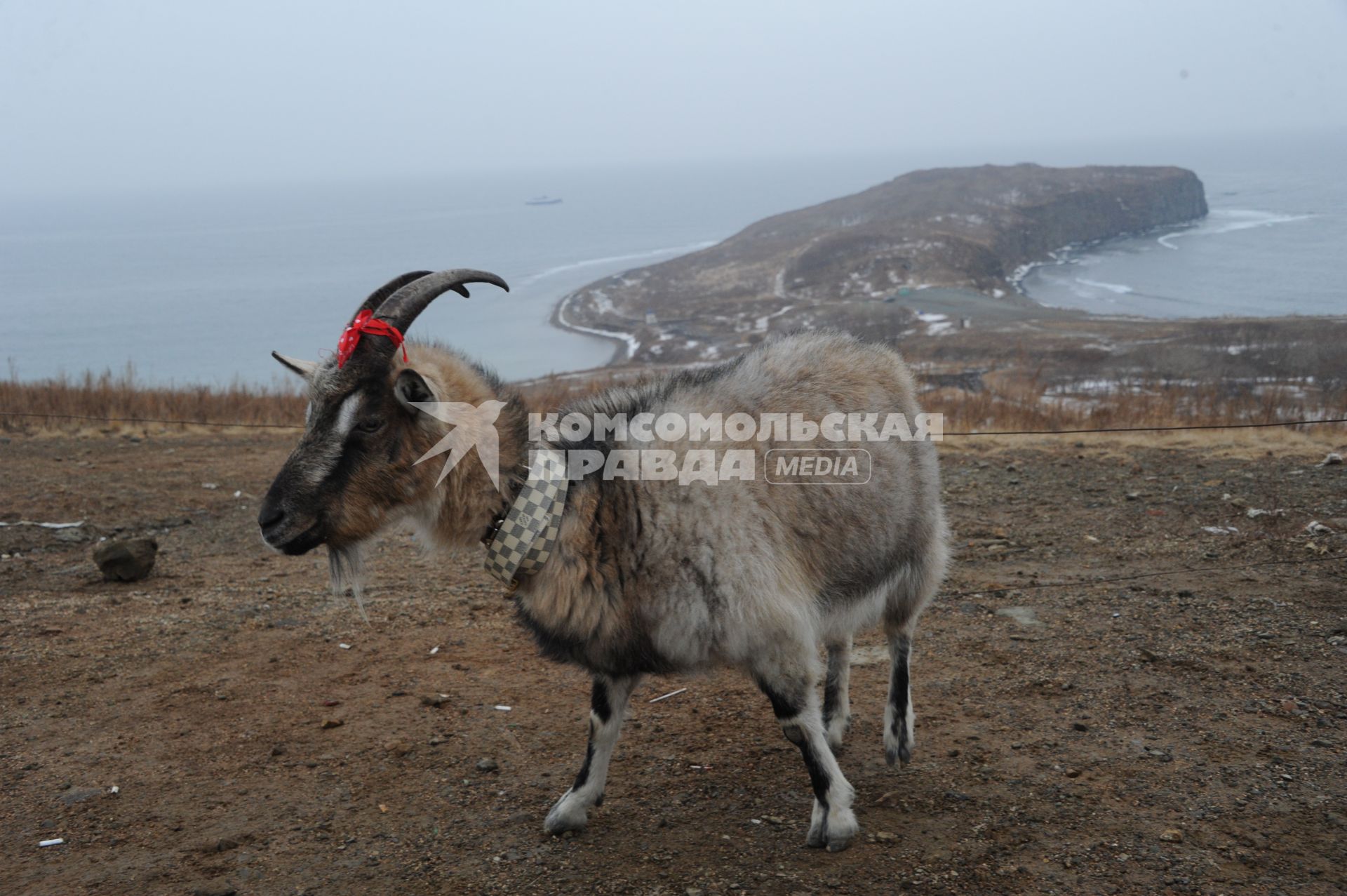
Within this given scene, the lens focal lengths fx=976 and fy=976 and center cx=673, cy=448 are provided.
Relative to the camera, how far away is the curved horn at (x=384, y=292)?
401 cm

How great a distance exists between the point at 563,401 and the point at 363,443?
1094 centimetres

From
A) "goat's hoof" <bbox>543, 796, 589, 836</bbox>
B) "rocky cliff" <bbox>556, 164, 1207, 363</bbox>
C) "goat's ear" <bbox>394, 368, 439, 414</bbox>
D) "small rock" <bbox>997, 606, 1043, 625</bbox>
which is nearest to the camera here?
"goat's ear" <bbox>394, 368, 439, 414</bbox>

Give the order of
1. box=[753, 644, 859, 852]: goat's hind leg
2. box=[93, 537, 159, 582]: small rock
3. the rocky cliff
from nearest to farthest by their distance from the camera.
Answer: box=[753, 644, 859, 852]: goat's hind leg → box=[93, 537, 159, 582]: small rock → the rocky cliff

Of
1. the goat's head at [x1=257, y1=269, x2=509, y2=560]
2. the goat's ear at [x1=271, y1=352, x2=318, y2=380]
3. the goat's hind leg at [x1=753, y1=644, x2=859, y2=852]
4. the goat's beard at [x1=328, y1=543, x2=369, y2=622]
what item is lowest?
the goat's hind leg at [x1=753, y1=644, x2=859, y2=852]

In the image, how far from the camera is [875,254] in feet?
215

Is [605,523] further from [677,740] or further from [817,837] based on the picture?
[677,740]

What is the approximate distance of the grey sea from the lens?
40750 millimetres

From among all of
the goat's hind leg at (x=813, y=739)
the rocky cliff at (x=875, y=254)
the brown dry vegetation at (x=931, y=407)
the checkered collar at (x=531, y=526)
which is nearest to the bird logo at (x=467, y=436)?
the checkered collar at (x=531, y=526)

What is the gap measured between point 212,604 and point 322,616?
97 cm

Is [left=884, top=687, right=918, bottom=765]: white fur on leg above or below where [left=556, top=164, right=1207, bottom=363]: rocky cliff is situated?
below

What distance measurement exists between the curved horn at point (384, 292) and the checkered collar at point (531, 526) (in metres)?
0.94

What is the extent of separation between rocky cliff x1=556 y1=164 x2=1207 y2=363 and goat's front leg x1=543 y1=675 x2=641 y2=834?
38.0 m

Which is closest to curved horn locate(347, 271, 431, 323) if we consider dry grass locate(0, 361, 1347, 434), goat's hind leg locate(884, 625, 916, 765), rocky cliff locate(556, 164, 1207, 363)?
goat's hind leg locate(884, 625, 916, 765)

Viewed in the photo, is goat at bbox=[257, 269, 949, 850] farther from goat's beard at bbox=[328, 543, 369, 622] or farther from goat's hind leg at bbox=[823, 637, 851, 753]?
goat's hind leg at bbox=[823, 637, 851, 753]
